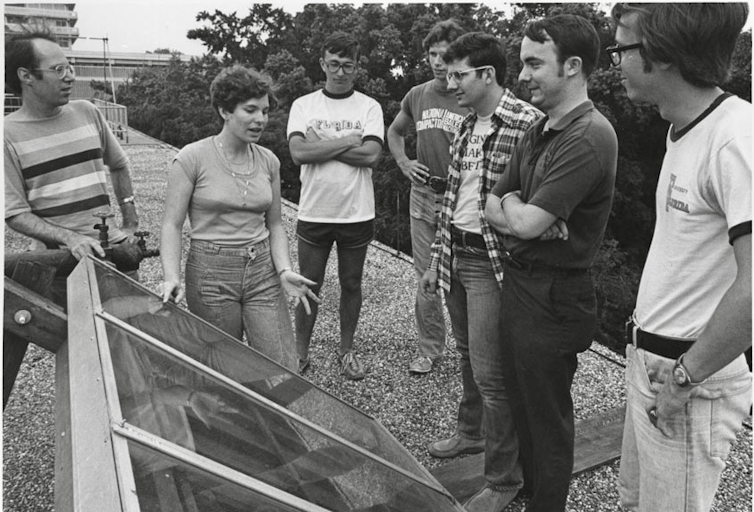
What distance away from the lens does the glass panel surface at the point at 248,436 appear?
169cm

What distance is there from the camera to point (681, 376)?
1741 millimetres

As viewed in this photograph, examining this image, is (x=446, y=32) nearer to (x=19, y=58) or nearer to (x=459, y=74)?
(x=459, y=74)

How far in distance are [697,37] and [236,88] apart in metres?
2.10

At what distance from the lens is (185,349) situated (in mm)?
2344

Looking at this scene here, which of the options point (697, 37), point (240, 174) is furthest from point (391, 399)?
point (697, 37)

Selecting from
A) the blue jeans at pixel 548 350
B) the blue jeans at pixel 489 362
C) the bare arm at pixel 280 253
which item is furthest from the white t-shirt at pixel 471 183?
the bare arm at pixel 280 253

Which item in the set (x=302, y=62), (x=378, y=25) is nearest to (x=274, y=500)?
(x=378, y=25)

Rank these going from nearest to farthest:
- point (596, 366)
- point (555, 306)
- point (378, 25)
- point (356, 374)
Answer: point (555, 306) → point (356, 374) → point (596, 366) → point (378, 25)

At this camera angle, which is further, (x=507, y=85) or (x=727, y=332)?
(x=507, y=85)

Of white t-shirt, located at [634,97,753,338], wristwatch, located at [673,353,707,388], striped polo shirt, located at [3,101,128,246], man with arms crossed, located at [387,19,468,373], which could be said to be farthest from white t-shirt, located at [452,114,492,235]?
striped polo shirt, located at [3,101,128,246]

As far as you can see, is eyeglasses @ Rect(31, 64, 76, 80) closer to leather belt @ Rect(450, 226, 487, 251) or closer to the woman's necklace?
the woman's necklace

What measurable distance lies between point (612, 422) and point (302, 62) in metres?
23.1

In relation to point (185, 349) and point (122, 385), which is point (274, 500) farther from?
point (185, 349)

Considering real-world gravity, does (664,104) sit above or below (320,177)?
above
